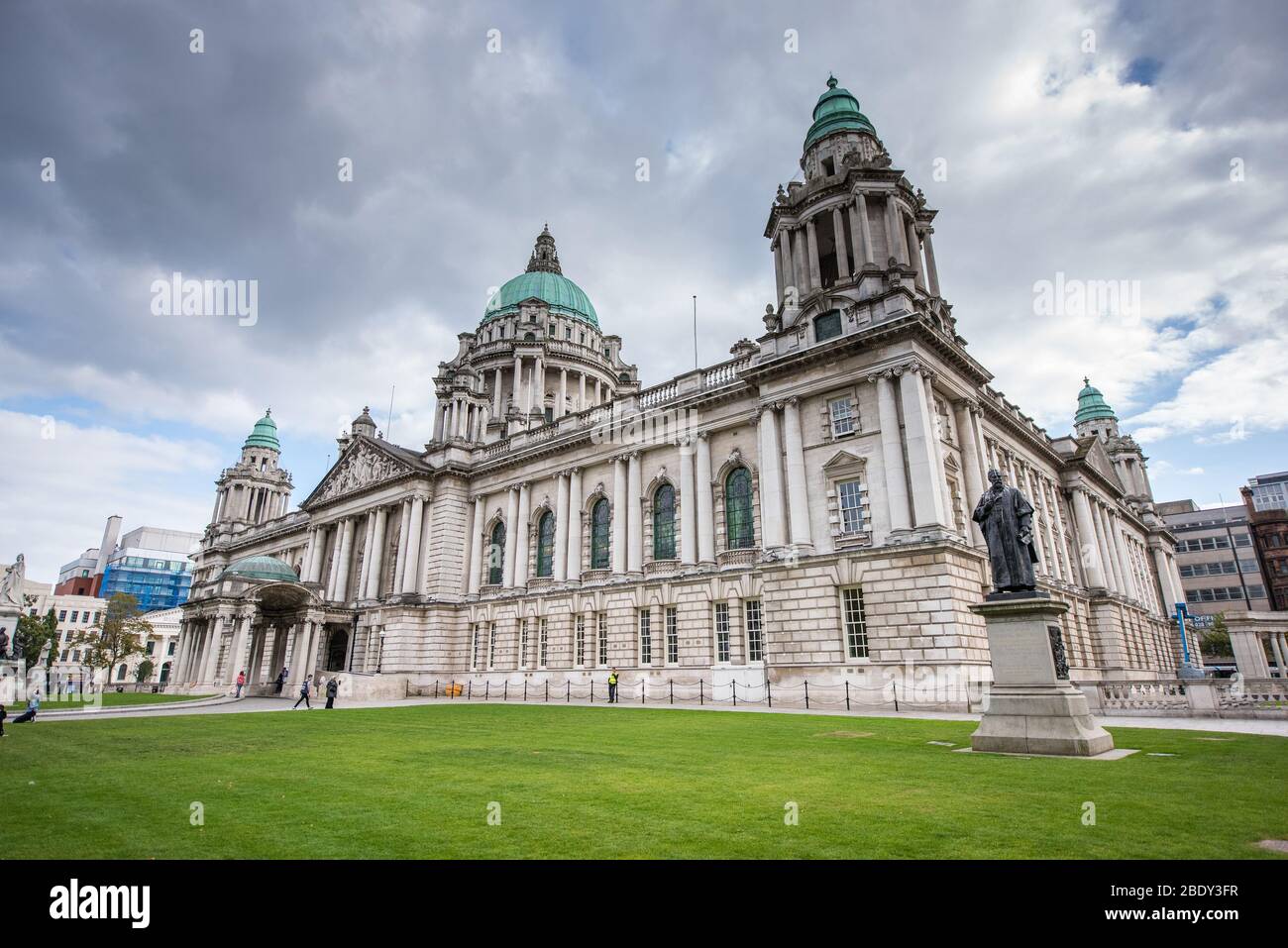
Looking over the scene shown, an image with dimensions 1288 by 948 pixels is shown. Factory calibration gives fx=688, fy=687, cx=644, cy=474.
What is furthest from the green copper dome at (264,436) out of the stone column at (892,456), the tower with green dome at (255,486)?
the stone column at (892,456)

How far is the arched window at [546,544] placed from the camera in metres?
43.2

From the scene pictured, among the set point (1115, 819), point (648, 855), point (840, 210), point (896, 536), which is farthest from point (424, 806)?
point (840, 210)

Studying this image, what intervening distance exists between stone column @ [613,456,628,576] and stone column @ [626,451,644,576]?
0.25 metres

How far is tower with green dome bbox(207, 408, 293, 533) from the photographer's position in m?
77.5

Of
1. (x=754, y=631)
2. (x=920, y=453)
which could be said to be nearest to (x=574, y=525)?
(x=754, y=631)

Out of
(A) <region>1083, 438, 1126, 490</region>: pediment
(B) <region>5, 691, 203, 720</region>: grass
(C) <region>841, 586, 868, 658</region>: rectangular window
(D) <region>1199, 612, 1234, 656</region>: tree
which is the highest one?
(A) <region>1083, 438, 1126, 490</region>: pediment

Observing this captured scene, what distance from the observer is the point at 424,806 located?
310 inches

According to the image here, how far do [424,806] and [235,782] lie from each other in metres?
3.65

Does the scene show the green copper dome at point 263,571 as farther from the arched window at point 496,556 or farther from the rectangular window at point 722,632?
the rectangular window at point 722,632

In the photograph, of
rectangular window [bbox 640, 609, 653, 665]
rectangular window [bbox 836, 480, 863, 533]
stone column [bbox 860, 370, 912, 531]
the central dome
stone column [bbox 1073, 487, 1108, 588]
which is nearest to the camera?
stone column [bbox 860, 370, 912, 531]

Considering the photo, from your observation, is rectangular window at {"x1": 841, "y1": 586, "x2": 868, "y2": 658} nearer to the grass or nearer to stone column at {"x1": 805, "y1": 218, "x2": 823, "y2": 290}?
stone column at {"x1": 805, "y1": 218, "x2": 823, "y2": 290}

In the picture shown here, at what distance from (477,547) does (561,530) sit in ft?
28.7

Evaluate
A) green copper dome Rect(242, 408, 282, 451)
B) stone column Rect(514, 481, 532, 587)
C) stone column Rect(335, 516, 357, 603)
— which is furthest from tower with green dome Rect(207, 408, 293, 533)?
stone column Rect(514, 481, 532, 587)

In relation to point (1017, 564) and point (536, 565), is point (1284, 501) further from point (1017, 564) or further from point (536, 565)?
point (1017, 564)
